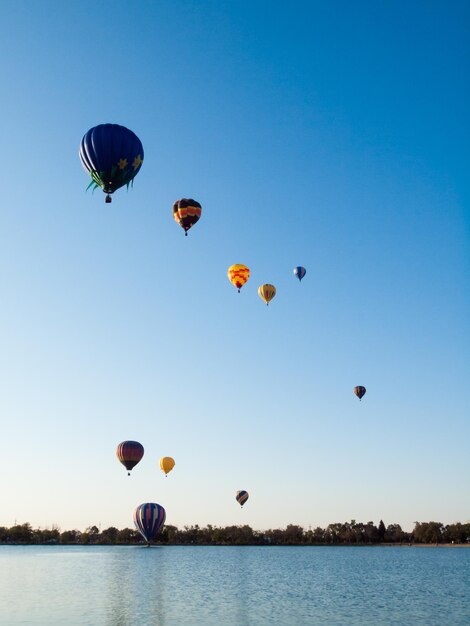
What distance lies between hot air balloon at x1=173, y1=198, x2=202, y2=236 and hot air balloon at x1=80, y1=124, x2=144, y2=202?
30.5ft

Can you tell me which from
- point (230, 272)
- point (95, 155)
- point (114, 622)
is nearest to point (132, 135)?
point (95, 155)

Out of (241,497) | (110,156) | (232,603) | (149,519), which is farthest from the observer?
(241,497)

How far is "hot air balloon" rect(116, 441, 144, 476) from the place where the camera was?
53688mm

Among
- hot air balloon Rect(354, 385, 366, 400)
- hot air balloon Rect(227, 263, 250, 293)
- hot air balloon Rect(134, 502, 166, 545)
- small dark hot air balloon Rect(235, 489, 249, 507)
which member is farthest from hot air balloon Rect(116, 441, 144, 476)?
small dark hot air balloon Rect(235, 489, 249, 507)

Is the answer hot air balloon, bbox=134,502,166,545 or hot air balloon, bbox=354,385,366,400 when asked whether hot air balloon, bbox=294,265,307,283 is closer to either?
hot air balloon, bbox=354,385,366,400

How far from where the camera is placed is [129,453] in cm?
5406

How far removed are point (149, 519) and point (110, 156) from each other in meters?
40.1

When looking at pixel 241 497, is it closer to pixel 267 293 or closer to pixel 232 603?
pixel 267 293

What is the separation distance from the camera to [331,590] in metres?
50.1

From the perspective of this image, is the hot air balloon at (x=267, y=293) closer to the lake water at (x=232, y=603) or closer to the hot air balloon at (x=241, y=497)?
the lake water at (x=232, y=603)

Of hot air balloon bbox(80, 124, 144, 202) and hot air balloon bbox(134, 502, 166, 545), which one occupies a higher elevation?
hot air balloon bbox(80, 124, 144, 202)

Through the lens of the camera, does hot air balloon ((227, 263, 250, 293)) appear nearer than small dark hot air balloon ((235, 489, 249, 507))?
Yes

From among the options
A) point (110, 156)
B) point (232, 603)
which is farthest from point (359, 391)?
point (110, 156)

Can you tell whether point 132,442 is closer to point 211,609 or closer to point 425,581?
point 211,609
